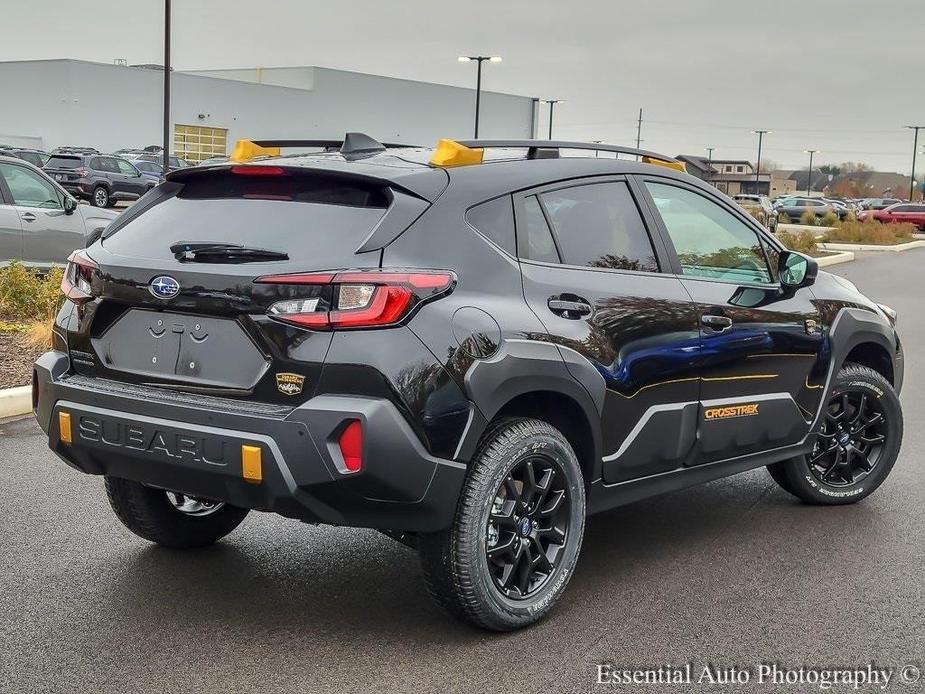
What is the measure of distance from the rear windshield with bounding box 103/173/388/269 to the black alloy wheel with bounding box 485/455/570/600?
3.34ft

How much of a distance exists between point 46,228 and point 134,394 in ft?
32.9

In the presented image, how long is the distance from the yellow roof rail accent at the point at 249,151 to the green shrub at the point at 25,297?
20.7ft

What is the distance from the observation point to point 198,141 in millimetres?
75062

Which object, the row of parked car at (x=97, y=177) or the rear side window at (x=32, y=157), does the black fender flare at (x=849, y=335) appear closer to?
the row of parked car at (x=97, y=177)

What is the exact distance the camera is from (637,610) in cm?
454

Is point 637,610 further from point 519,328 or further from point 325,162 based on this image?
point 325,162

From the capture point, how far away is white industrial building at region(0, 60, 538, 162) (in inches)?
A: 2726

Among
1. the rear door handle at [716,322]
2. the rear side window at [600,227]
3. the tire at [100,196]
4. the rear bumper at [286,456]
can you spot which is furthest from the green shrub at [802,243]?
the rear bumper at [286,456]

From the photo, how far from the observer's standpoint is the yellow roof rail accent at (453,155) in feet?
14.4

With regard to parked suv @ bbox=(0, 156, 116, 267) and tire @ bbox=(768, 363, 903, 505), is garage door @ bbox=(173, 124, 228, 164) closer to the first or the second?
parked suv @ bbox=(0, 156, 116, 267)

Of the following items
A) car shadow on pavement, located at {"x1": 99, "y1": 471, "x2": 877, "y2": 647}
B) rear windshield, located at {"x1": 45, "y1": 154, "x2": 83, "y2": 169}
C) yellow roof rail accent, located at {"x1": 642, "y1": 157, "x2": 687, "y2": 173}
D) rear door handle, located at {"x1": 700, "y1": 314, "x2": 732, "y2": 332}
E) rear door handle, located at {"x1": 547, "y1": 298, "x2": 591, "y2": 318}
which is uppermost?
rear windshield, located at {"x1": 45, "y1": 154, "x2": 83, "y2": 169}

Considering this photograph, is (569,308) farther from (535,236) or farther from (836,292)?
(836,292)

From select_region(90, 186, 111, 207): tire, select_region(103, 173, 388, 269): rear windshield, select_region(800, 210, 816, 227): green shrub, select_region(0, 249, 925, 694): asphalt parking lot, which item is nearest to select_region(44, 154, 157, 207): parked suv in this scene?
select_region(90, 186, 111, 207): tire

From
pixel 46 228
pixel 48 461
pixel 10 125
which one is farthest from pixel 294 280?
pixel 10 125
